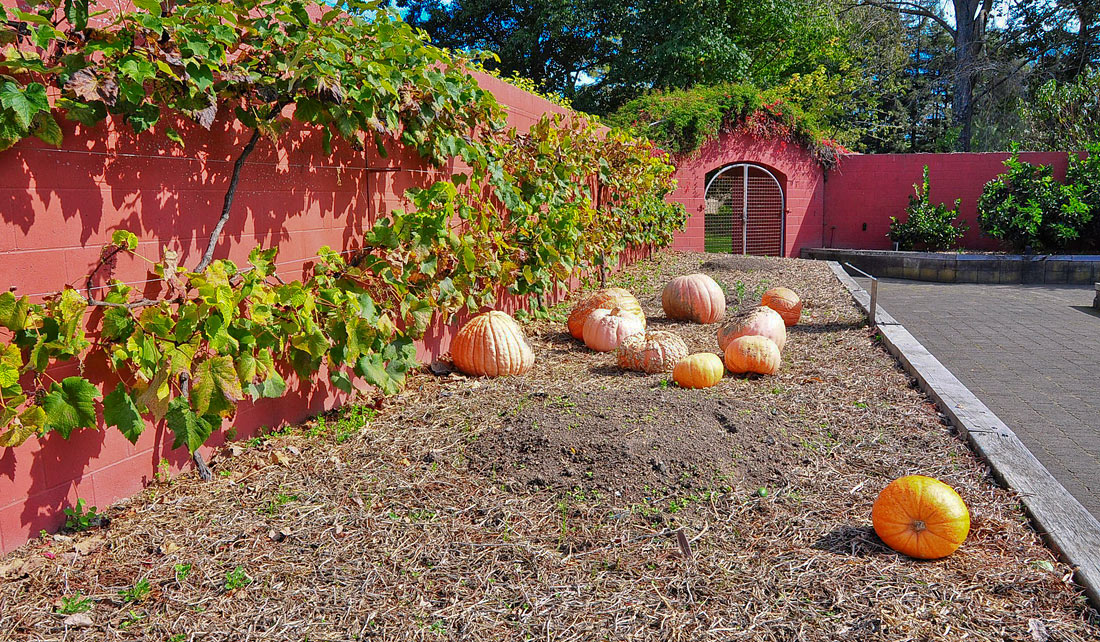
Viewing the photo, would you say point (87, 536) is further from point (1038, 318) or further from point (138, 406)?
point (1038, 318)

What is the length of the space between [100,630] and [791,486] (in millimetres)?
2554

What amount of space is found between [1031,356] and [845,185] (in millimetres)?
10653

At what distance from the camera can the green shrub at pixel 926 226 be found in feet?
50.0

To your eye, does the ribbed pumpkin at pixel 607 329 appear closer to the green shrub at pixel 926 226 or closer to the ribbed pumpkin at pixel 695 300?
the ribbed pumpkin at pixel 695 300

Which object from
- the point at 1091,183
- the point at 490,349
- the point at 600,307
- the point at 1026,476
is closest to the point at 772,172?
the point at 1091,183

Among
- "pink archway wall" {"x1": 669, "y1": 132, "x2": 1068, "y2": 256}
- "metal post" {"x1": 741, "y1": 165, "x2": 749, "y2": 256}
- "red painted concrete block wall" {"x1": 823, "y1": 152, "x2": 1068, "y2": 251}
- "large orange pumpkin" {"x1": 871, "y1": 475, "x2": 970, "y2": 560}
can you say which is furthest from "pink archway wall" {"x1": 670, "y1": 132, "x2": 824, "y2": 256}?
"large orange pumpkin" {"x1": 871, "y1": 475, "x2": 970, "y2": 560}

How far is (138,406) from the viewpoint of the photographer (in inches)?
105

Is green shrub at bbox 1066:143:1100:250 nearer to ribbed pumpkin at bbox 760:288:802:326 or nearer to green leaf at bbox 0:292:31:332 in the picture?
ribbed pumpkin at bbox 760:288:802:326

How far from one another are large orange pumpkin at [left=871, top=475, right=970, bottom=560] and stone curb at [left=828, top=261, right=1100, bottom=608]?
37cm

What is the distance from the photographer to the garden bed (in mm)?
2232

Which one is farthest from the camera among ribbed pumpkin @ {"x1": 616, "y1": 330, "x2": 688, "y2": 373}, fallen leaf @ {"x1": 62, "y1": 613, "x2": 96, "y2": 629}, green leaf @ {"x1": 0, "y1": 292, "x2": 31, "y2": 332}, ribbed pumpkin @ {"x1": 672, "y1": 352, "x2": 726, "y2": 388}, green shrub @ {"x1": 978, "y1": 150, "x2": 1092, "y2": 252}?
green shrub @ {"x1": 978, "y1": 150, "x2": 1092, "y2": 252}

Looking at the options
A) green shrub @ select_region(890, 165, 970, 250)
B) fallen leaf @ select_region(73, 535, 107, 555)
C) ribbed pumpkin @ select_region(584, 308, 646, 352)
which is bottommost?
fallen leaf @ select_region(73, 535, 107, 555)

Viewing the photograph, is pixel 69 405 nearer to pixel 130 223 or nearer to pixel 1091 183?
pixel 130 223

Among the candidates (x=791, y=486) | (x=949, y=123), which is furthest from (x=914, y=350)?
(x=949, y=123)
